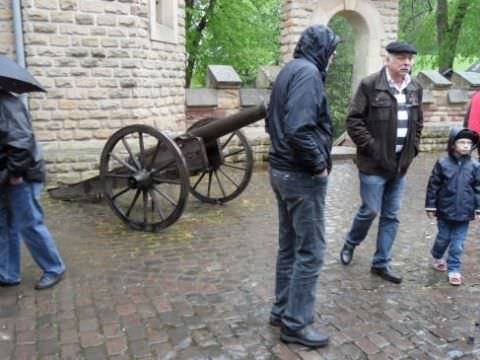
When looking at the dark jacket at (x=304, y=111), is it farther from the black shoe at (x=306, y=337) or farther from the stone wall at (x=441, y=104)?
the stone wall at (x=441, y=104)

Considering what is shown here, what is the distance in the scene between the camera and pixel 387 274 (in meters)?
4.31

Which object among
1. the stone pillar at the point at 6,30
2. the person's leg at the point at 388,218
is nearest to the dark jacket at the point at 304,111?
the person's leg at the point at 388,218

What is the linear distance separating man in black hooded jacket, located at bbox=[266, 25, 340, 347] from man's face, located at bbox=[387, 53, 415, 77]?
3.52 ft

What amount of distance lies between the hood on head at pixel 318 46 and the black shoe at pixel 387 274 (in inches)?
78.8

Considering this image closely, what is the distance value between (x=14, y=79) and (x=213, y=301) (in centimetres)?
214

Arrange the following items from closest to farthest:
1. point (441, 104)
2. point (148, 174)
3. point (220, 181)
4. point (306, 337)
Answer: point (306, 337) → point (148, 174) → point (220, 181) → point (441, 104)

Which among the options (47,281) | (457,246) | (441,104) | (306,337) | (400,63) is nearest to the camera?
Answer: (306,337)

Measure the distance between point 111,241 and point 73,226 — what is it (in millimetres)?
802

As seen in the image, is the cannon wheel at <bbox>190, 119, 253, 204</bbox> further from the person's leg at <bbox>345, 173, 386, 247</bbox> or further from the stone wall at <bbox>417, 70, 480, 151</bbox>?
the stone wall at <bbox>417, 70, 480, 151</bbox>

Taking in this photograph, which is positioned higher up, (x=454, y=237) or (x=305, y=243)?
(x=305, y=243)

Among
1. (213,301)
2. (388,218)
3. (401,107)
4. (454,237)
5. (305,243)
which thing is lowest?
(213,301)

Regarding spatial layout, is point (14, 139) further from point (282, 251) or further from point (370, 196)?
point (370, 196)

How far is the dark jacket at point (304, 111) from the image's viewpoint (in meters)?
2.89

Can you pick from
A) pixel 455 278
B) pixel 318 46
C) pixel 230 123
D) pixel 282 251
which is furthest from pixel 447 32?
pixel 282 251
